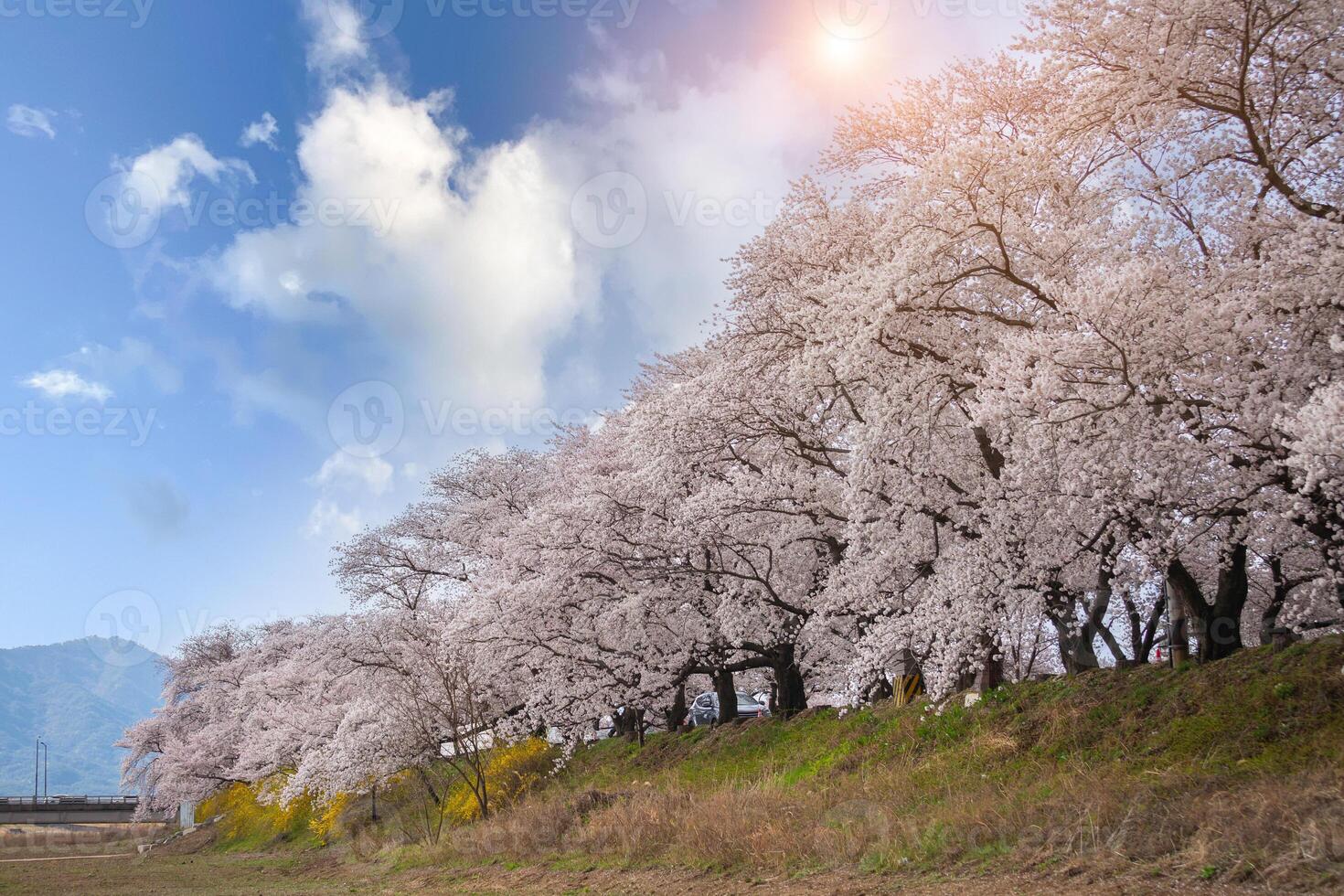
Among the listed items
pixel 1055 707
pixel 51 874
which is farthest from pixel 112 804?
pixel 1055 707

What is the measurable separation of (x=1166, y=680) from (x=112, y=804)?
8170 cm

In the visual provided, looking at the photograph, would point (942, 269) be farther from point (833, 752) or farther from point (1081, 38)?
point (833, 752)

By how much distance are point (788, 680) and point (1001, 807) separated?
1310cm

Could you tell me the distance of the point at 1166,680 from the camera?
12836 millimetres

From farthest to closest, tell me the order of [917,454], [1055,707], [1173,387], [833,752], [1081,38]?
[833,752] < [917,454] < [1055,707] < [1081,38] < [1173,387]

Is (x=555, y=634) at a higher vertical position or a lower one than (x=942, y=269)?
lower

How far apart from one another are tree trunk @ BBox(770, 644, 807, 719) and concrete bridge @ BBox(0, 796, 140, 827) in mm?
61967

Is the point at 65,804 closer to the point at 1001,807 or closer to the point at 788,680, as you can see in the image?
the point at 788,680

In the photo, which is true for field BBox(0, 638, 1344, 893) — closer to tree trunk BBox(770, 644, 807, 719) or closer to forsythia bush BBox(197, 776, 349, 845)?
tree trunk BBox(770, 644, 807, 719)

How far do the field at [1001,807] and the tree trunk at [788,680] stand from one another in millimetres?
2194

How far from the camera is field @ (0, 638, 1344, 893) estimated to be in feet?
27.0

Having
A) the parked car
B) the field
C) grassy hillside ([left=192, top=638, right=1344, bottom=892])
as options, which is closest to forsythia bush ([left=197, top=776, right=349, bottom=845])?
the parked car

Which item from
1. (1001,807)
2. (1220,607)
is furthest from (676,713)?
(1001,807)

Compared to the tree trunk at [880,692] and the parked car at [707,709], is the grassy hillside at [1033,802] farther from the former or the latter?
the parked car at [707,709]
